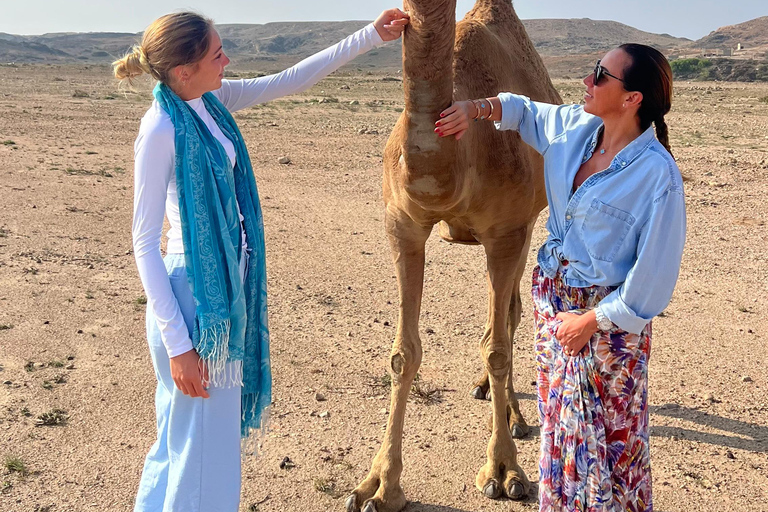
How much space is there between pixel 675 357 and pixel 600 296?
3328 mm

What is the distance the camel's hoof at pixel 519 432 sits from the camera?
15.5ft

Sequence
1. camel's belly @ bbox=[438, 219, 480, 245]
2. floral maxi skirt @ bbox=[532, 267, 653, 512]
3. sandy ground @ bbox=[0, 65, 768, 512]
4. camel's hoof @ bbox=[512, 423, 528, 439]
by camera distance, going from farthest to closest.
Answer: camel's hoof @ bbox=[512, 423, 528, 439], camel's belly @ bbox=[438, 219, 480, 245], sandy ground @ bbox=[0, 65, 768, 512], floral maxi skirt @ bbox=[532, 267, 653, 512]

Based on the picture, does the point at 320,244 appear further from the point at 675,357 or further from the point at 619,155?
the point at 619,155

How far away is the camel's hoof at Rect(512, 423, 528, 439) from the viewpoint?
4727 mm

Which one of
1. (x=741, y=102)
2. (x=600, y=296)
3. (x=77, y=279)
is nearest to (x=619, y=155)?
(x=600, y=296)

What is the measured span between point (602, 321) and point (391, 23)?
62.8 inches

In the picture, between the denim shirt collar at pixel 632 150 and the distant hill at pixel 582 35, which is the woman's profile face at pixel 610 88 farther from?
the distant hill at pixel 582 35

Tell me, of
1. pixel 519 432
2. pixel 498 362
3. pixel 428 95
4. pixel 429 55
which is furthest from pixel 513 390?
pixel 429 55

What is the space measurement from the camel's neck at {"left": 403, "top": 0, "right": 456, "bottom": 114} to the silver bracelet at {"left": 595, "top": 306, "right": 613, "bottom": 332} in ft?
3.75

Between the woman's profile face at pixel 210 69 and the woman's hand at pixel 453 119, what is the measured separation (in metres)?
0.93

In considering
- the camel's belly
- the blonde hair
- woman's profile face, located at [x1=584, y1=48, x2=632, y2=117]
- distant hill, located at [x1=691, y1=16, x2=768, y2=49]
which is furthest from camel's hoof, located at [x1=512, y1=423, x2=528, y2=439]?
distant hill, located at [x1=691, y1=16, x2=768, y2=49]

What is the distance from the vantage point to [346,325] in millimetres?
6250

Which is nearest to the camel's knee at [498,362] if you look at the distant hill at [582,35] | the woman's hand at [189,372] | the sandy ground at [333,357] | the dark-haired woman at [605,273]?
the sandy ground at [333,357]

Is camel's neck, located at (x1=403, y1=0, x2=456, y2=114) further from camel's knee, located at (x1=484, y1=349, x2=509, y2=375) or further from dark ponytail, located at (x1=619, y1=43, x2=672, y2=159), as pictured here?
camel's knee, located at (x1=484, y1=349, x2=509, y2=375)
